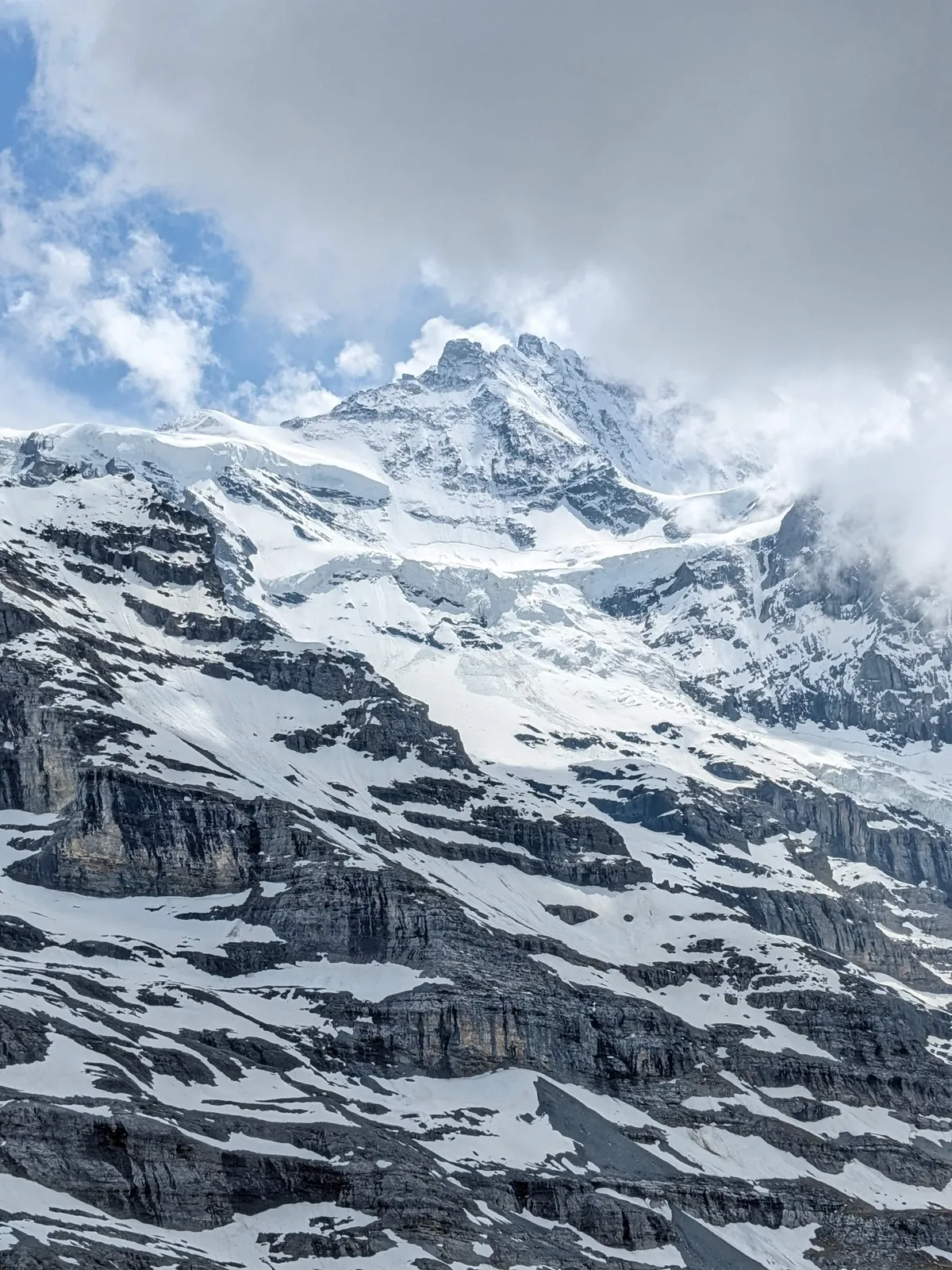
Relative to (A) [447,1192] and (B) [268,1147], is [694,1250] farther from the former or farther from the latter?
(B) [268,1147]

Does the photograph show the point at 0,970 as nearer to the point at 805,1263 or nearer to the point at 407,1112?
the point at 407,1112

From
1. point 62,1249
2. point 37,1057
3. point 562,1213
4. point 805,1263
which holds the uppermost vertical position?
point 37,1057

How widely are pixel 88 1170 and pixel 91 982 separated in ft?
158

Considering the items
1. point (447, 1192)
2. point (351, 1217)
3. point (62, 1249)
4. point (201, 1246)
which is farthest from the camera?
point (447, 1192)

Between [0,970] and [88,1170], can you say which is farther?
[0,970]

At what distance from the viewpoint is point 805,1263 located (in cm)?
19712

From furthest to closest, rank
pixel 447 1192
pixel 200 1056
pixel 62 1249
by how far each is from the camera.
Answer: pixel 200 1056 < pixel 447 1192 < pixel 62 1249

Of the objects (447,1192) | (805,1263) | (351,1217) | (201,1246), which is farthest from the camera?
(805,1263)

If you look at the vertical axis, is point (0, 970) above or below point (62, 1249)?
above

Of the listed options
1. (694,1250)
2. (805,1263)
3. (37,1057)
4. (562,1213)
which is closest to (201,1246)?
(37,1057)

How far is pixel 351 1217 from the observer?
6373 inches

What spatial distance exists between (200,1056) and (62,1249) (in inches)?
1912

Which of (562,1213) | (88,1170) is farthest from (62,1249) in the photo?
(562,1213)

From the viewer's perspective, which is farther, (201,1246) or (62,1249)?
(201,1246)
